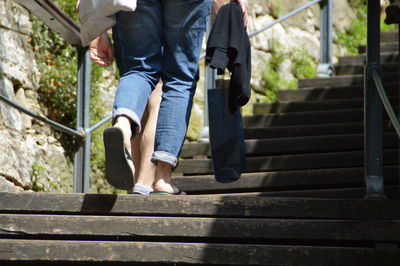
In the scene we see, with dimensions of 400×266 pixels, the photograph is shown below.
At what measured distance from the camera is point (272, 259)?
2.75 metres

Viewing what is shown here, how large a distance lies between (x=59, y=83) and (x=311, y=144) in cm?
154

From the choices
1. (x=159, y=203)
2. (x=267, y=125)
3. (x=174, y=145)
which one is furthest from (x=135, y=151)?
(x=267, y=125)

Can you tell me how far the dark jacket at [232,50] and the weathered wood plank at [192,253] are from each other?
0.75 m

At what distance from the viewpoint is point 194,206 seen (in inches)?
117

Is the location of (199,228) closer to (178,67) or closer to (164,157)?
(164,157)

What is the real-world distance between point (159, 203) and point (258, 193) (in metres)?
1.43

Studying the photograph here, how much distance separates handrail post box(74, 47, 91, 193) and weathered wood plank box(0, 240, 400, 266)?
4.44 feet

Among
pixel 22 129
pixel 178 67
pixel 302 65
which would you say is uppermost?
pixel 178 67

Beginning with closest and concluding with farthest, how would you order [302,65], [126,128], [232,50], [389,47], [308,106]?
[126,128] → [232,50] → [308,106] → [389,47] → [302,65]

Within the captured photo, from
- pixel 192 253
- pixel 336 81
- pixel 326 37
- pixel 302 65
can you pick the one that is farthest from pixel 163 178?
pixel 302 65

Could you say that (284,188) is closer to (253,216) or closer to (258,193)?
(258,193)

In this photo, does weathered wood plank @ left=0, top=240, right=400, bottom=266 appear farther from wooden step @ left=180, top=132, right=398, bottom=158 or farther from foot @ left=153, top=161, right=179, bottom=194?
wooden step @ left=180, top=132, right=398, bottom=158

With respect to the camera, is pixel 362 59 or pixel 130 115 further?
pixel 362 59

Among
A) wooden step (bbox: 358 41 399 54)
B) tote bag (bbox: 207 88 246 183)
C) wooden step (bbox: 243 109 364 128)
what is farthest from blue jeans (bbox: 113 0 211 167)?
wooden step (bbox: 358 41 399 54)
